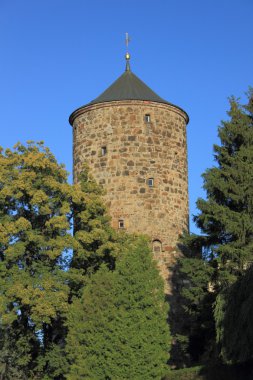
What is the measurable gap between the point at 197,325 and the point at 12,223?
23.0 ft

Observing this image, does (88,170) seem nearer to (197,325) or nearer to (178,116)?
(178,116)

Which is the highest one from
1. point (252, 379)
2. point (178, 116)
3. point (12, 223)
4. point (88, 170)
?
point (178, 116)

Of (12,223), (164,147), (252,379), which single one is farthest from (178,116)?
(252,379)

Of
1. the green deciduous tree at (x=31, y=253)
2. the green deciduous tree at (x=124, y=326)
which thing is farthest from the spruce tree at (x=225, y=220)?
the green deciduous tree at (x=31, y=253)

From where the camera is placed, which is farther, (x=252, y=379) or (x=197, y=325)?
(x=197, y=325)

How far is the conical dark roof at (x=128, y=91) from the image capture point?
34875mm

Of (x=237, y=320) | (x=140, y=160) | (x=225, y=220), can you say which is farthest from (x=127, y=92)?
(x=237, y=320)

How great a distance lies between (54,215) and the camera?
30.2 meters

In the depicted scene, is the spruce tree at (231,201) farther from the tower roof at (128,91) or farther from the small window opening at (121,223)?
the tower roof at (128,91)

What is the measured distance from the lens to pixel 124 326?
24016mm

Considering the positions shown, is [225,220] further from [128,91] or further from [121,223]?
[128,91]

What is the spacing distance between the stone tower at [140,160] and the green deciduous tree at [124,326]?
7.25 m

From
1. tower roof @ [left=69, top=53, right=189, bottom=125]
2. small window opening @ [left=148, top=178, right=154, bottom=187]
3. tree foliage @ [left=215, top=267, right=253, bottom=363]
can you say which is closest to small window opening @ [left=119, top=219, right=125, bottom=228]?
small window opening @ [left=148, top=178, right=154, bottom=187]

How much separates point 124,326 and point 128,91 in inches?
546
